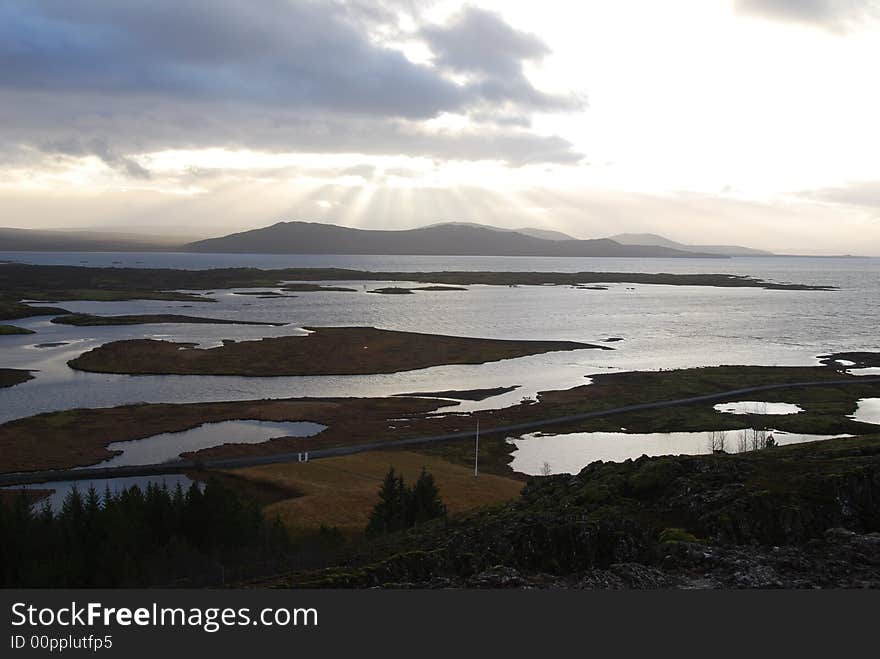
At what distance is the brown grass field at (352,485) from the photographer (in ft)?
145

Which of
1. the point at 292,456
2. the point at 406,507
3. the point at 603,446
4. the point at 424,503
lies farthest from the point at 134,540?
the point at 603,446

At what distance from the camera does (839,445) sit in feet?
111

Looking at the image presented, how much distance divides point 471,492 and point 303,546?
64.5 feet

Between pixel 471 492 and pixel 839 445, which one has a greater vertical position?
pixel 839 445

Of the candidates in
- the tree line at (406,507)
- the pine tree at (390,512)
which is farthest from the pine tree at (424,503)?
the pine tree at (390,512)

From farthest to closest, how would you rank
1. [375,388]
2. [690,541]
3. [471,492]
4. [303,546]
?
[375,388] < [471,492] < [303,546] < [690,541]

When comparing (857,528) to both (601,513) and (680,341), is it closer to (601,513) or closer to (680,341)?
(601,513)

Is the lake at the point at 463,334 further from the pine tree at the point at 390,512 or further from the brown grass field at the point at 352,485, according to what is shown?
the pine tree at the point at 390,512

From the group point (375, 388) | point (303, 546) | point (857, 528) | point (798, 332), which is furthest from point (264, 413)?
point (798, 332)

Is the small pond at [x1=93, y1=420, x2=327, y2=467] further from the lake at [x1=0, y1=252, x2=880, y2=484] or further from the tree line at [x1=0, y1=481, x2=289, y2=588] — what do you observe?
the tree line at [x1=0, y1=481, x2=289, y2=588]

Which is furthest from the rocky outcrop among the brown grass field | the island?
the island

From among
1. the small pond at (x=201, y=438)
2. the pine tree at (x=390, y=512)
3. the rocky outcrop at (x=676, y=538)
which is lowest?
the small pond at (x=201, y=438)

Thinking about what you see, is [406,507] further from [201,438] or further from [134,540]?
[201,438]

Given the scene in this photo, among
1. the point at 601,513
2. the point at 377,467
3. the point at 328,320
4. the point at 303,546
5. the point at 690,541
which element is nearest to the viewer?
the point at 690,541
